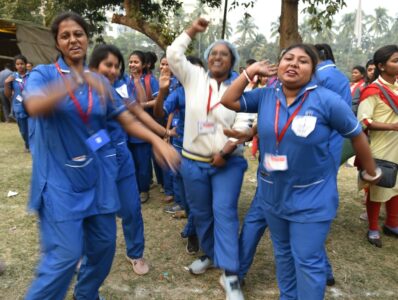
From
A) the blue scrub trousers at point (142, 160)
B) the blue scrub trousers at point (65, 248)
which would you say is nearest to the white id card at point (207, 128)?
the blue scrub trousers at point (65, 248)

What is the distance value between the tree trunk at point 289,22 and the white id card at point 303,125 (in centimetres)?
392

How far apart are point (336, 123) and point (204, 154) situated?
3.57 ft

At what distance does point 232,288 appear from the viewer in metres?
2.89

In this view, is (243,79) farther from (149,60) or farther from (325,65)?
(149,60)

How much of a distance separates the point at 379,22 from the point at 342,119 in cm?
9041

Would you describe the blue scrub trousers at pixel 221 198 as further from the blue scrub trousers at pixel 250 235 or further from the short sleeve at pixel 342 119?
the short sleeve at pixel 342 119

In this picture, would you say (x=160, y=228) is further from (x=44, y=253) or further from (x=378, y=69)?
(x=378, y=69)

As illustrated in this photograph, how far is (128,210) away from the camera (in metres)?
3.23

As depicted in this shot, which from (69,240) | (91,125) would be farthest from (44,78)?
(69,240)

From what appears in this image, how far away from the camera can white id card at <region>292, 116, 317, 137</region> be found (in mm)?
2176

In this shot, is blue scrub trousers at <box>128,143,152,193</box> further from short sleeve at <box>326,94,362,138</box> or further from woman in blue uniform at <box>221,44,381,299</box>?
short sleeve at <box>326,94,362,138</box>

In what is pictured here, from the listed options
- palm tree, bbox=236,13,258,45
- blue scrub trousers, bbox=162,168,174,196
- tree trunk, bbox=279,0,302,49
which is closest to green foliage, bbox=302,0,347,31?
tree trunk, bbox=279,0,302,49

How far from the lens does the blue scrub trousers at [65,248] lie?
208cm

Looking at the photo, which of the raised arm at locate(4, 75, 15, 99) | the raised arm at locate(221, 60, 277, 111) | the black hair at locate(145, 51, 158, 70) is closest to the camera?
the raised arm at locate(221, 60, 277, 111)
